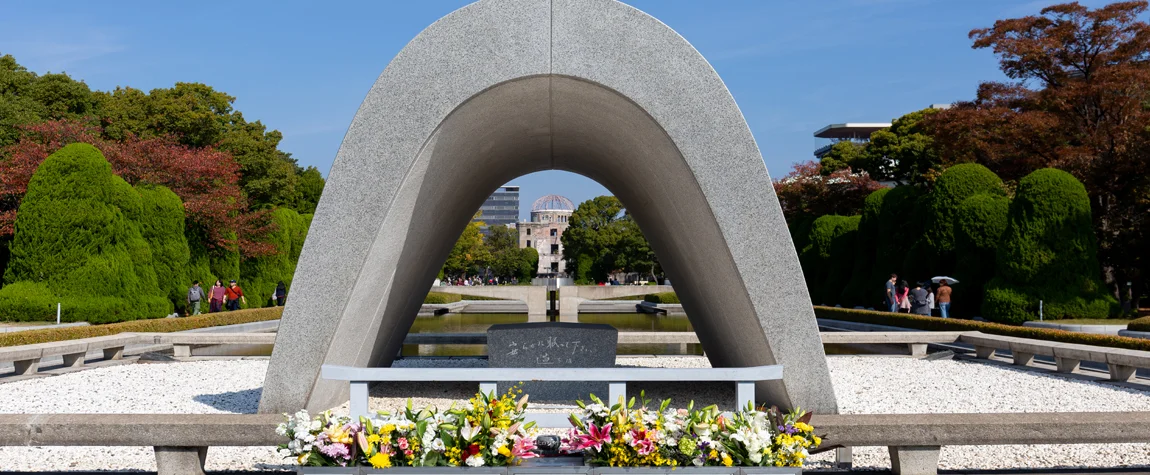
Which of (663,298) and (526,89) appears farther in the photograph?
(663,298)

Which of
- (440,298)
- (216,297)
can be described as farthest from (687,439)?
(440,298)

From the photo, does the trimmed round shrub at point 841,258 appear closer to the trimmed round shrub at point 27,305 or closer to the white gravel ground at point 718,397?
the white gravel ground at point 718,397

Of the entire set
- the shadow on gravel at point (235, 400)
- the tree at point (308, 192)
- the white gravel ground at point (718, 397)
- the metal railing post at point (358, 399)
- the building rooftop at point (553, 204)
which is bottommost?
the white gravel ground at point (718, 397)

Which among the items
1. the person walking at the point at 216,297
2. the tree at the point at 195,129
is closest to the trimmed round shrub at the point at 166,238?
the person walking at the point at 216,297

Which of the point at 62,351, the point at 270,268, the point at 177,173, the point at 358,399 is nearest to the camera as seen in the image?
the point at 358,399

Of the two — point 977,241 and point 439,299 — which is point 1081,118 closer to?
point 977,241

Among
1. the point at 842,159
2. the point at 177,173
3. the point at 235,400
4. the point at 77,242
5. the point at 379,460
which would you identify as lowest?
the point at 235,400

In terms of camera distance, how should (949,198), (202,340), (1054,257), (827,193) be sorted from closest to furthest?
(202,340) < (1054,257) < (949,198) < (827,193)

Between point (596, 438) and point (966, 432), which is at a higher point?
point (596, 438)

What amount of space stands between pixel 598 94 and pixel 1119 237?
20.9m

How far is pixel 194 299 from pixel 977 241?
18.1m

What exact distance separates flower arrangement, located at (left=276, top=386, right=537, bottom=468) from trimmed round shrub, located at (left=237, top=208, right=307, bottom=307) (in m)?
23.3

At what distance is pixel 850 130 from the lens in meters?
87.7

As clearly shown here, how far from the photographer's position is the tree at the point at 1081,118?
21172mm
